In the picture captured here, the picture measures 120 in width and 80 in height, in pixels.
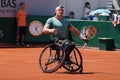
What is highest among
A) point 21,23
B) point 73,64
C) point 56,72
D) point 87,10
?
point 87,10

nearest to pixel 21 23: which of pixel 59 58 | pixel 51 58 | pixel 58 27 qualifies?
pixel 51 58

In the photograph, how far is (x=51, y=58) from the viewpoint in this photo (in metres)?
12.3

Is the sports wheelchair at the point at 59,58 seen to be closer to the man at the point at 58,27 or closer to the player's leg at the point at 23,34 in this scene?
the man at the point at 58,27

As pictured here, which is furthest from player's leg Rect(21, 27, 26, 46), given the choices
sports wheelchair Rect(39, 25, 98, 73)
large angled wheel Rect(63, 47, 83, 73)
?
large angled wheel Rect(63, 47, 83, 73)

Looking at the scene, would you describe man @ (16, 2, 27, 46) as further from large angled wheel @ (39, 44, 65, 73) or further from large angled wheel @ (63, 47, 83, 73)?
large angled wheel @ (63, 47, 83, 73)

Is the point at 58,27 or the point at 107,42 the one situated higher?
the point at 58,27

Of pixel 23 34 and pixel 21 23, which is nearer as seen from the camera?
pixel 21 23

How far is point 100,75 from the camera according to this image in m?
11.9

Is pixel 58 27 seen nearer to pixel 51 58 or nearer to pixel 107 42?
pixel 51 58

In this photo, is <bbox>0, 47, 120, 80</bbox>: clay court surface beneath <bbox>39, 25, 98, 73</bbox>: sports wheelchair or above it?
beneath

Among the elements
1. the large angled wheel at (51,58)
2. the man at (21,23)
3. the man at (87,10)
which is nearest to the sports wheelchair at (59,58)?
the large angled wheel at (51,58)

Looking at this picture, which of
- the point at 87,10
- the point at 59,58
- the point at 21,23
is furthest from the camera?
Answer: the point at 87,10

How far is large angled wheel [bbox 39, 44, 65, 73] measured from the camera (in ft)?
39.4

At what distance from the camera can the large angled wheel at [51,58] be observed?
12016 millimetres
